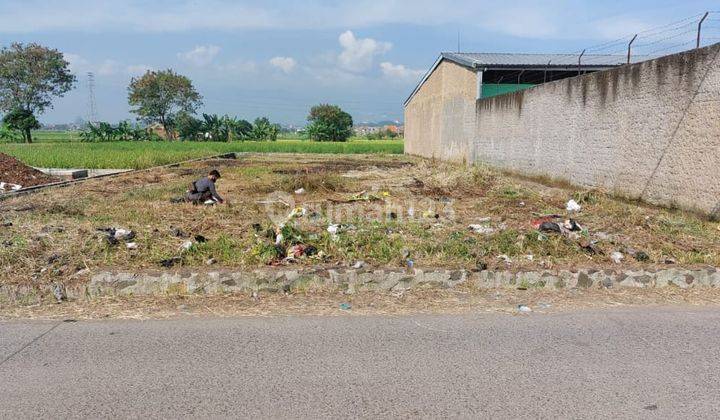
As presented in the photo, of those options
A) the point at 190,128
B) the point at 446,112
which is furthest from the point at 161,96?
the point at 446,112

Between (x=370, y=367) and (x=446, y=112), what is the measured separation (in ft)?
69.7

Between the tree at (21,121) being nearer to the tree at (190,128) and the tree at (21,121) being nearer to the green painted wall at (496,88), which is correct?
the tree at (190,128)

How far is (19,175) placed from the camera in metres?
13.4

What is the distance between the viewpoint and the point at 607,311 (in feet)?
13.8

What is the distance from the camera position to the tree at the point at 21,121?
51.8 meters

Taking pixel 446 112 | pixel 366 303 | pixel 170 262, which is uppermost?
pixel 446 112

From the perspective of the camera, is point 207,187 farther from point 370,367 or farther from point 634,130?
point 634,130

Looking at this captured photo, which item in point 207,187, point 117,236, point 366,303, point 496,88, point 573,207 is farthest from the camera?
point 496,88

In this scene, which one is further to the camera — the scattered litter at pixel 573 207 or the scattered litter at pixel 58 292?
the scattered litter at pixel 573 207

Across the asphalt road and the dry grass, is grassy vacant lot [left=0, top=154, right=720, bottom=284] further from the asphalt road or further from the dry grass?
the asphalt road

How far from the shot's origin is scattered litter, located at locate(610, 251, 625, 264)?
535cm

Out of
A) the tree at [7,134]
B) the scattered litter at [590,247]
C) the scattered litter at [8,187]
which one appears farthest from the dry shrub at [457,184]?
the tree at [7,134]

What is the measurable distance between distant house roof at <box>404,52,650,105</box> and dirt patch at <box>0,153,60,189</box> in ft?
50.4

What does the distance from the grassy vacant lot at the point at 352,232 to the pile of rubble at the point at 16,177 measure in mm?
2110
